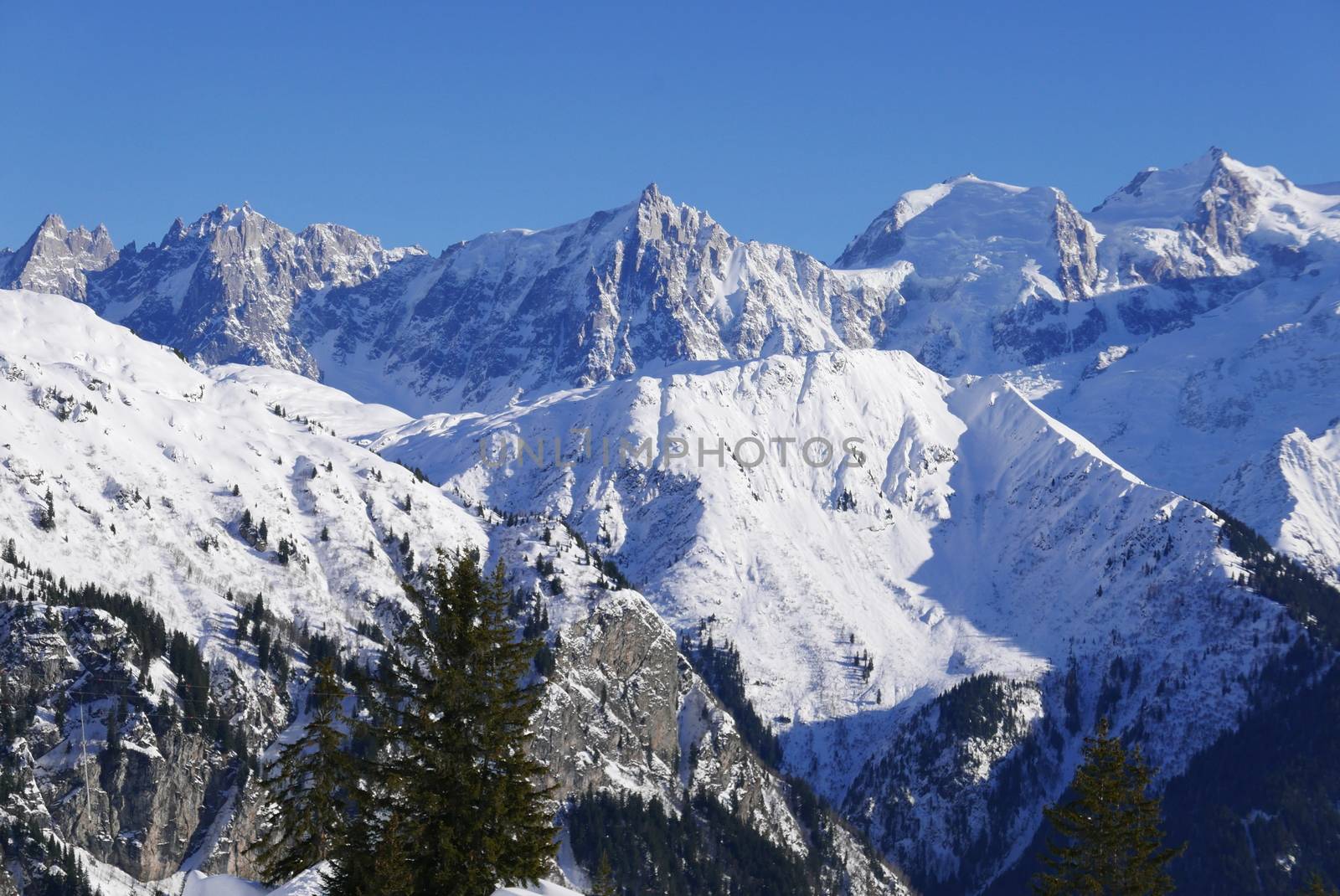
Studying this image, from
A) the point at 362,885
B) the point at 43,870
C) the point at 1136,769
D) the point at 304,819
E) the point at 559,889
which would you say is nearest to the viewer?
the point at 362,885

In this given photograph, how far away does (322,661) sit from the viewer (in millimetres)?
71125

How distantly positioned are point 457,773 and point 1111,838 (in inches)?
1212

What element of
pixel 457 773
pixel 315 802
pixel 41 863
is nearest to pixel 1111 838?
pixel 457 773

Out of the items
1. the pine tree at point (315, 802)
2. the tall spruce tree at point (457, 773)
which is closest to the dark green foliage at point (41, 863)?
the pine tree at point (315, 802)

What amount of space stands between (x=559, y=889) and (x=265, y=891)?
11.5 meters

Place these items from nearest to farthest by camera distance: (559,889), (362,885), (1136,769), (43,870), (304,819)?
(362,885) → (559,889) → (304,819) → (1136,769) → (43,870)

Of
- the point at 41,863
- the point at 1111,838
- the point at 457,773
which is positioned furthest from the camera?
the point at 41,863

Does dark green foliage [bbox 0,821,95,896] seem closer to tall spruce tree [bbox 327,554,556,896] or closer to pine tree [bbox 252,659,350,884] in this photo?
pine tree [bbox 252,659,350,884]

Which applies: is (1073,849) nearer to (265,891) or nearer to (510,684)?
(510,684)

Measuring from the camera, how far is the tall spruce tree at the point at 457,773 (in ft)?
188

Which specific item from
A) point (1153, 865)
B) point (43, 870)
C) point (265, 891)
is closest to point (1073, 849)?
point (1153, 865)

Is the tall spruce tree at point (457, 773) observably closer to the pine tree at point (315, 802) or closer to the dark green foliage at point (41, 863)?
the pine tree at point (315, 802)

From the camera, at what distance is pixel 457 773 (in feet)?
191

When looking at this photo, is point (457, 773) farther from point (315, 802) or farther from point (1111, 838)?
point (1111, 838)
